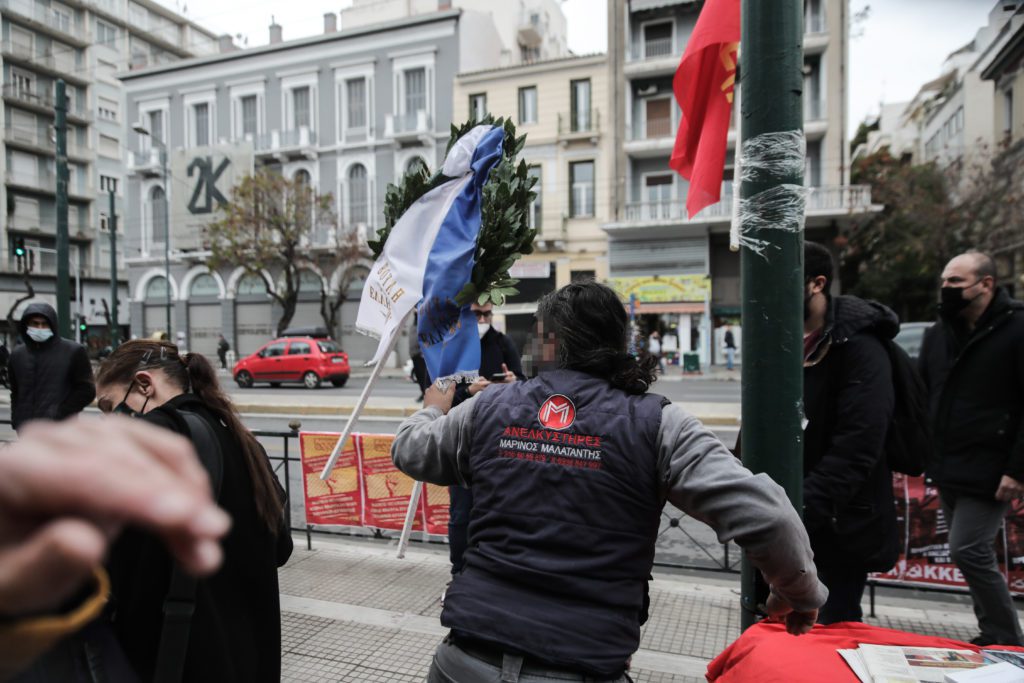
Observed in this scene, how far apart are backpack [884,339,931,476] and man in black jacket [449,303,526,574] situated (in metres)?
1.81

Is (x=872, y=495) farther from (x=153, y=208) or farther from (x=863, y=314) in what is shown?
(x=153, y=208)

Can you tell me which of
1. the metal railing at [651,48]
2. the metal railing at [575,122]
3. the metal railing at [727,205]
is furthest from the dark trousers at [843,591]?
the metal railing at [651,48]

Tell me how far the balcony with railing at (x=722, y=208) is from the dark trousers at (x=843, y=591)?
21.8m

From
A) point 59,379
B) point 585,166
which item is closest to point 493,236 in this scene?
point 59,379

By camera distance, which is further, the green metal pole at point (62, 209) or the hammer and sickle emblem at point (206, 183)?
the hammer and sickle emblem at point (206, 183)

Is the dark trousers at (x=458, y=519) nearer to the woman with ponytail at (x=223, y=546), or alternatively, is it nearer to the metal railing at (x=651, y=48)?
the woman with ponytail at (x=223, y=546)

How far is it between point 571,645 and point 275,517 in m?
0.98

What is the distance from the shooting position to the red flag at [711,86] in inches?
122

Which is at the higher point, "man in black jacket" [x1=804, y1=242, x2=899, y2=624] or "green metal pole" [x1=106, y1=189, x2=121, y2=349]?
"green metal pole" [x1=106, y1=189, x2=121, y2=349]

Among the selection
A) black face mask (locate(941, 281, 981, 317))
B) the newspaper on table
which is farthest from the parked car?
the newspaper on table

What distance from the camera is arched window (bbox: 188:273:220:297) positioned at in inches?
1336

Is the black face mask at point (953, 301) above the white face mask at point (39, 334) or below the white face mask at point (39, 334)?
above

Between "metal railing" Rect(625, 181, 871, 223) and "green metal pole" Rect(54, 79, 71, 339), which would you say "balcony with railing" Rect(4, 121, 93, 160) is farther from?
"metal railing" Rect(625, 181, 871, 223)

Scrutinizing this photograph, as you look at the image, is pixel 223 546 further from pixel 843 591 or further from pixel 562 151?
pixel 562 151
